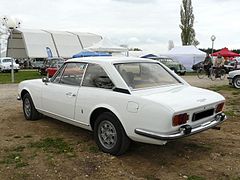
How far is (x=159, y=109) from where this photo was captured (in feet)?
12.9

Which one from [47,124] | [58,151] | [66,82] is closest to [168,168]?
[58,151]

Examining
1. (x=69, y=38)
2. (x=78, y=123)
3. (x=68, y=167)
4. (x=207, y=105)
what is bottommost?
(x=68, y=167)

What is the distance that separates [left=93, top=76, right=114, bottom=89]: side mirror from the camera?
4703mm

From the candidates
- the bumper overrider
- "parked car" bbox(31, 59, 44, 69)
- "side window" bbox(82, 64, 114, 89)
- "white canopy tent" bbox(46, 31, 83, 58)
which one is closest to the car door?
"side window" bbox(82, 64, 114, 89)

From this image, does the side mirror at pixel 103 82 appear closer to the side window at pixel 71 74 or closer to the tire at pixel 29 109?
the side window at pixel 71 74

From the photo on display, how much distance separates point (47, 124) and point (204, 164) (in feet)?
11.6

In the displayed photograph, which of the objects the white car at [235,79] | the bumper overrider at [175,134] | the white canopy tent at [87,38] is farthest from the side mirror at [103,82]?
the white canopy tent at [87,38]

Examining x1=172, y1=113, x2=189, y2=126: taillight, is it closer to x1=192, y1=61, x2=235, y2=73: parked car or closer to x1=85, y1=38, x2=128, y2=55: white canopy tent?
x1=192, y1=61, x2=235, y2=73: parked car

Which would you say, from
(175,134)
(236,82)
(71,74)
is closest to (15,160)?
(71,74)

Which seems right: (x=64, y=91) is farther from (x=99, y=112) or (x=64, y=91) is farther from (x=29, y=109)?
(x=29, y=109)

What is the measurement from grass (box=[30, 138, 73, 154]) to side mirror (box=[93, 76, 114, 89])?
1.16 m

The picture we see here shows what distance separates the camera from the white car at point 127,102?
4.00 metres

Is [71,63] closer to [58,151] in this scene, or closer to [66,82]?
[66,82]

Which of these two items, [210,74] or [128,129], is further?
[210,74]
